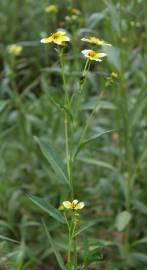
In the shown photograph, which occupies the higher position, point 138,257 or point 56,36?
point 56,36

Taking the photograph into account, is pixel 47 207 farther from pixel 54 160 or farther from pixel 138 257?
pixel 138 257

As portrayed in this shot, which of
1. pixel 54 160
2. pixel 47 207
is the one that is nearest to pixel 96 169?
pixel 54 160

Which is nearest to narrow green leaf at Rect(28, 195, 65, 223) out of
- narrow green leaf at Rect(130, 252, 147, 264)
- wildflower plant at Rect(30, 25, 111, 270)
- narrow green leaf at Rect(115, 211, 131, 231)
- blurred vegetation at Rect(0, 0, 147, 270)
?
wildflower plant at Rect(30, 25, 111, 270)

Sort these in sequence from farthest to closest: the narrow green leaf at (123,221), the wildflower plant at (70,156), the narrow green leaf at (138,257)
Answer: the narrow green leaf at (138,257) < the narrow green leaf at (123,221) < the wildflower plant at (70,156)

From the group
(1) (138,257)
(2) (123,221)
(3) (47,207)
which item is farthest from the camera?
(1) (138,257)

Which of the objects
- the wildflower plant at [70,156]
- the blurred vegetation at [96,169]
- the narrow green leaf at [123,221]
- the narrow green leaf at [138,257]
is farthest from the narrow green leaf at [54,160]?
the narrow green leaf at [138,257]

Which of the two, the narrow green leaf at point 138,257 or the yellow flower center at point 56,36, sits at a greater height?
the yellow flower center at point 56,36

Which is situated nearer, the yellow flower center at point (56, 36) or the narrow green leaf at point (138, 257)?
the yellow flower center at point (56, 36)

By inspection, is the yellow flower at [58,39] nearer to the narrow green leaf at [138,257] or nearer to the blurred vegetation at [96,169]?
the blurred vegetation at [96,169]

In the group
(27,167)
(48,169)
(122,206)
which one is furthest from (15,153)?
(122,206)

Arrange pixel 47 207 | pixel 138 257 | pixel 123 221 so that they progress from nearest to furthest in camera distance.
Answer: pixel 47 207, pixel 123 221, pixel 138 257

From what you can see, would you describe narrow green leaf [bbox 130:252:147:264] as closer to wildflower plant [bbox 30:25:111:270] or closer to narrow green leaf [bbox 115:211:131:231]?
narrow green leaf [bbox 115:211:131:231]

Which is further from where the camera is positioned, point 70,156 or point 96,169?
point 96,169

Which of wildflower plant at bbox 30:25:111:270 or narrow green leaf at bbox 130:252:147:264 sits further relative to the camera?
narrow green leaf at bbox 130:252:147:264
